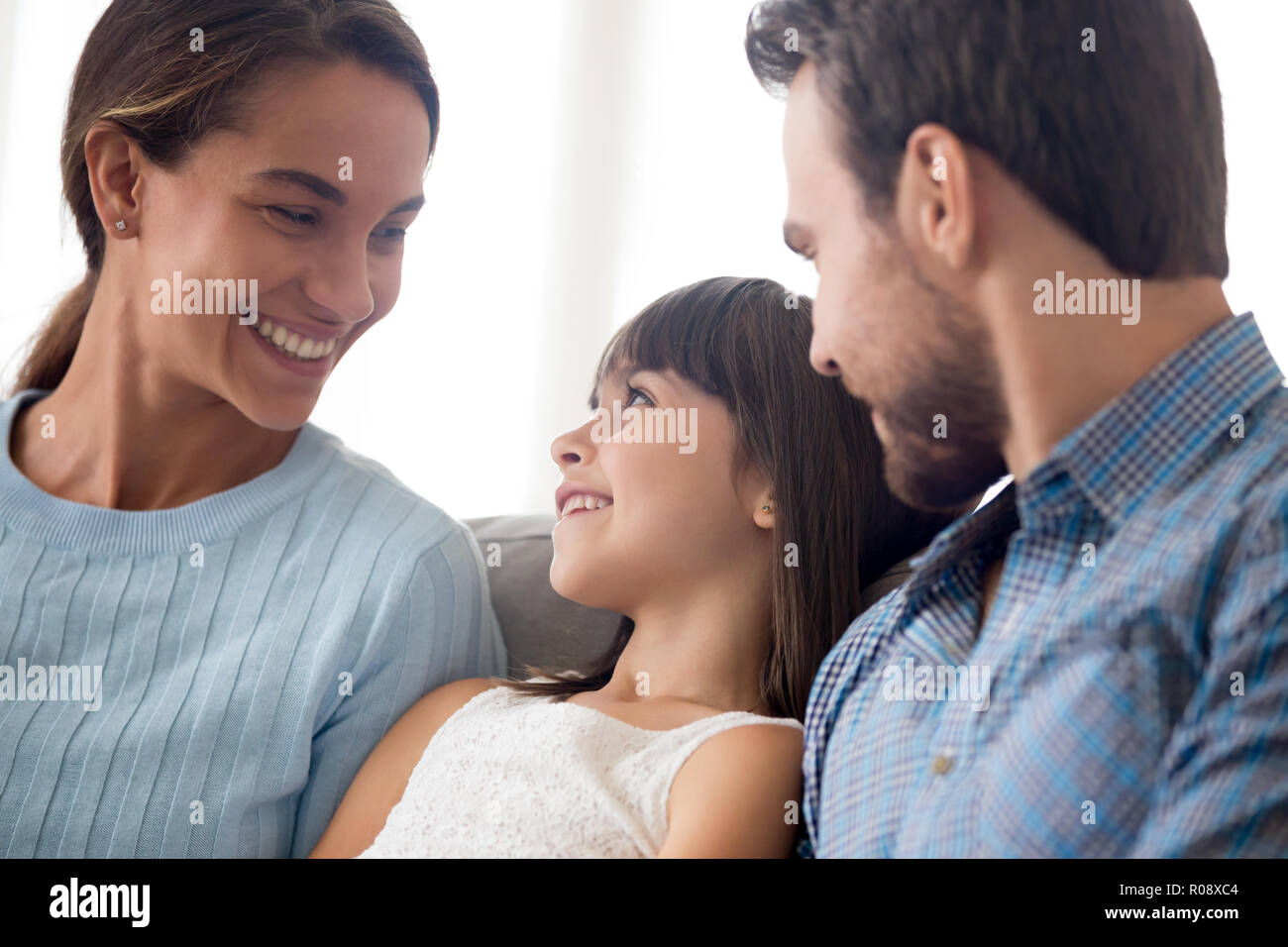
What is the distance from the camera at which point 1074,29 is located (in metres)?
0.73

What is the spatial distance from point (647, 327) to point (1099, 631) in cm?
66

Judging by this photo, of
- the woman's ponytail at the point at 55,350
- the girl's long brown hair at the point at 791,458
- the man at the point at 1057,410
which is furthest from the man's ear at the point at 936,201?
the woman's ponytail at the point at 55,350

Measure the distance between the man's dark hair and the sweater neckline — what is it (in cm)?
76

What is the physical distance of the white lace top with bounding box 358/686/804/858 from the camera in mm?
938

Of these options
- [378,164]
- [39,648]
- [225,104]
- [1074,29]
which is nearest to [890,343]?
[1074,29]

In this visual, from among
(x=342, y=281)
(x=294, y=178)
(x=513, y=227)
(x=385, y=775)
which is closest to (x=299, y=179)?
(x=294, y=178)

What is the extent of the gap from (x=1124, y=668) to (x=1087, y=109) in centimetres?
35

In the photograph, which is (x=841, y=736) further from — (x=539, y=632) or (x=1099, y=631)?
(x=539, y=632)

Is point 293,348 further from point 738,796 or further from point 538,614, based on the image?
point 738,796

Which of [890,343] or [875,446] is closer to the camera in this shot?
[890,343]

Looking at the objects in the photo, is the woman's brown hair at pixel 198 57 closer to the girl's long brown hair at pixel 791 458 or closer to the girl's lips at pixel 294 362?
the girl's lips at pixel 294 362

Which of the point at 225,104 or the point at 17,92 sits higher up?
the point at 17,92

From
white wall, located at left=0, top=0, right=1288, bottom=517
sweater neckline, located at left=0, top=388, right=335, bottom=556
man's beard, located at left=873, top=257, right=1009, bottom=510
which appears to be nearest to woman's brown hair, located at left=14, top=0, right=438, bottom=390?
sweater neckline, located at left=0, top=388, right=335, bottom=556

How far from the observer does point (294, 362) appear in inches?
47.9
